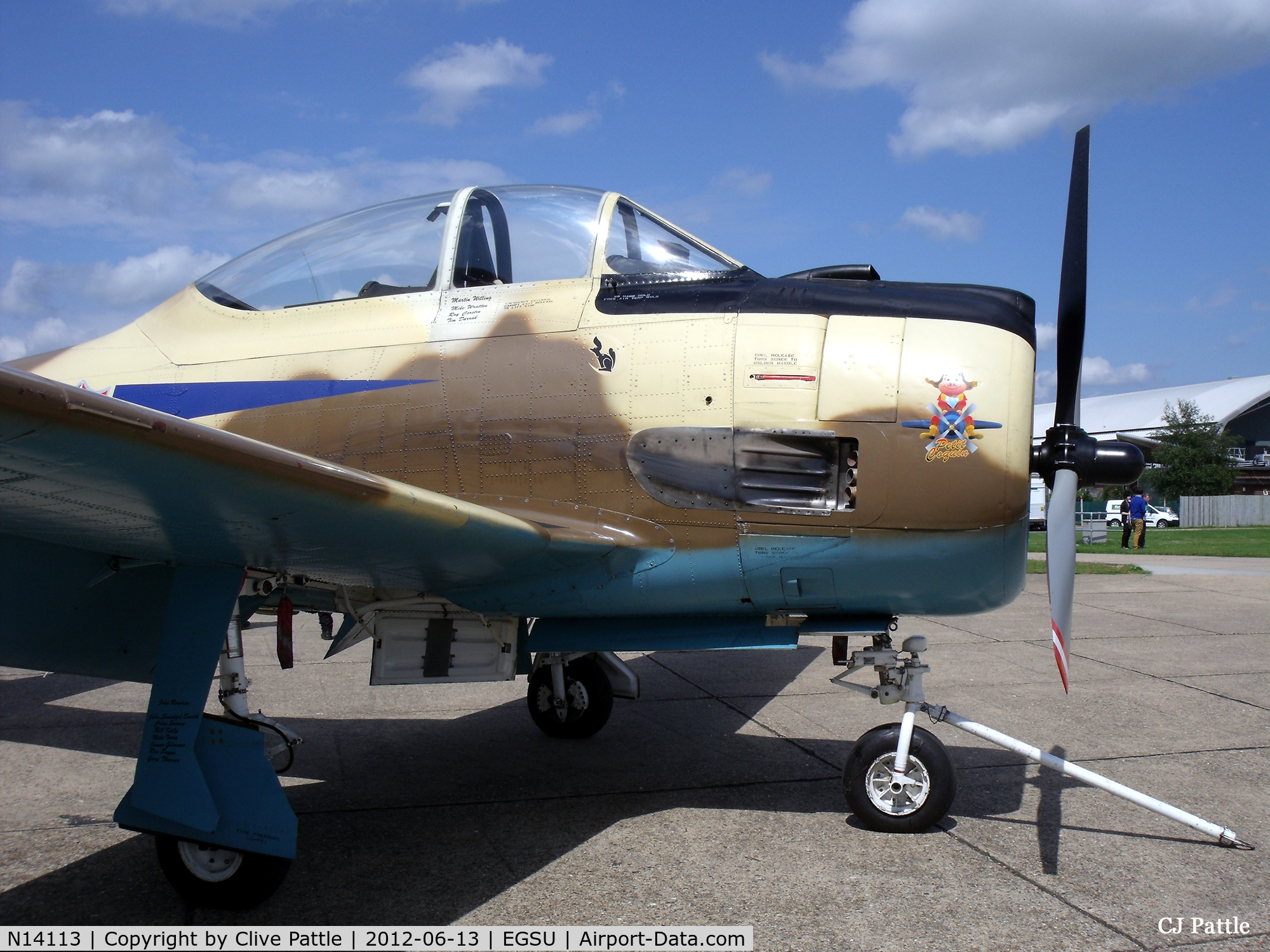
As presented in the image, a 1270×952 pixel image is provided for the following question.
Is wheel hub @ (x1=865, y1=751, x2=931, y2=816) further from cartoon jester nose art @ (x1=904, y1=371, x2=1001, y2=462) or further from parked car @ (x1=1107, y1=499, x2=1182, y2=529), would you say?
parked car @ (x1=1107, y1=499, x2=1182, y2=529)

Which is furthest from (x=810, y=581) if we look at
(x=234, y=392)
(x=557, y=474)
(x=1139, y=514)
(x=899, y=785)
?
(x=1139, y=514)

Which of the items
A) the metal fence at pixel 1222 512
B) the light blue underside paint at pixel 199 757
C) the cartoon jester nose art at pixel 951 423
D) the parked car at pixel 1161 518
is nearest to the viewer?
the light blue underside paint at pixel 199 757

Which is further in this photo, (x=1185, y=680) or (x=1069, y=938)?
(x=1185, y=680)

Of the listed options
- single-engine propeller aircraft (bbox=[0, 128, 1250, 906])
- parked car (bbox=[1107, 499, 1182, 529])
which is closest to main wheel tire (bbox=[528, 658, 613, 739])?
single-engine propeller aircraft (bbox=[0, 128, 1250, 906])

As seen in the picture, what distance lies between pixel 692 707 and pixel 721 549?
2.89 m

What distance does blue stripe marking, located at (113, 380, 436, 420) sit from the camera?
13.4ft

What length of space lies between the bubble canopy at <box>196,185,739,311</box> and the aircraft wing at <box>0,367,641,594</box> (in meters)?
1.28

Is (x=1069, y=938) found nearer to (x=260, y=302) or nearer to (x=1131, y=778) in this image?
(x=1131, y=778)

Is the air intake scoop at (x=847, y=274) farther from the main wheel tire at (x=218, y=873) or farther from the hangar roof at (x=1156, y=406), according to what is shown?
the hangar roof at (x=1156, y=406)

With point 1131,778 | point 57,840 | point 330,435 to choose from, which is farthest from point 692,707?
point 57,840

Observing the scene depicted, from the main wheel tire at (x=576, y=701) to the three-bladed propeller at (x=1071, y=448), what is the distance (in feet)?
9.26

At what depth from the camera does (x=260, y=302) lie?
4.45 m

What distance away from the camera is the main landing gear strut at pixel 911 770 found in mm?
3834

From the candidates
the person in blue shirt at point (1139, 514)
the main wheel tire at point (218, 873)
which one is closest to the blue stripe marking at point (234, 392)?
the main wheel tire at point (218, 873)
